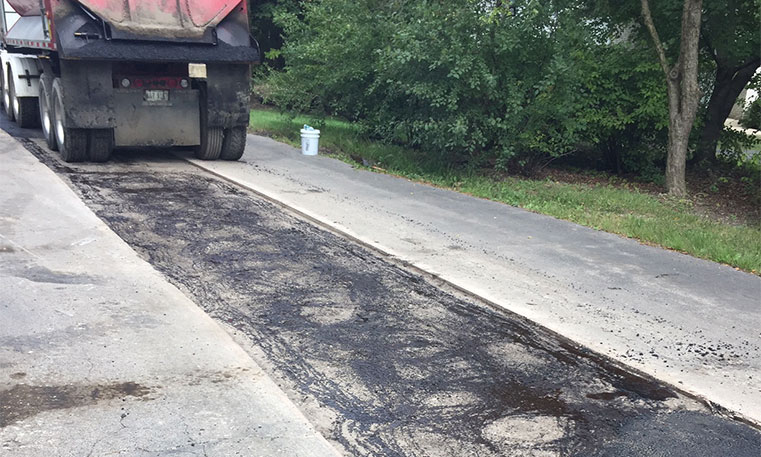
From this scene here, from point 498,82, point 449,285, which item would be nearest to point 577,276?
point 449,285

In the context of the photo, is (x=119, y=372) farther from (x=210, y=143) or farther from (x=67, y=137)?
(x=210, y=143)

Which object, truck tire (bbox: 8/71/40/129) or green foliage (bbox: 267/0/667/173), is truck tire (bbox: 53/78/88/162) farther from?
green foliage (bbox: 267/0/667/173)

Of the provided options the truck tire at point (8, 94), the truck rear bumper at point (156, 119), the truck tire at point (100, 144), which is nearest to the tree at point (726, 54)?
the truck rear bumper at point (156, 119)

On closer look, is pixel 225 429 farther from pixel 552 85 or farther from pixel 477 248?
pixel 552 85

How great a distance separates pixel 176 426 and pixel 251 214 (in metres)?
5.59

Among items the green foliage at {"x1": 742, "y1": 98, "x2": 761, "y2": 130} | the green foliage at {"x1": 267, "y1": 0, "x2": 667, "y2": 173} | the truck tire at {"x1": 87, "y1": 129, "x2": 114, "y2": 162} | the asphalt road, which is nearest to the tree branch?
the green foliage at {"x1": 267, "y1": 0, "x2": 667, "y2": 173}

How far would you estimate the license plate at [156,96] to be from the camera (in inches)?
473

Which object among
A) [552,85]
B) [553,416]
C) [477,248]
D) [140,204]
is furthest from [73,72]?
[553,416]

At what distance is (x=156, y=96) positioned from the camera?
1214 cm

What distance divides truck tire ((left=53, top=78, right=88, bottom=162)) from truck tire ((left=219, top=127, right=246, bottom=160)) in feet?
7.61

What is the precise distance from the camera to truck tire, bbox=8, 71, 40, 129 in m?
15.4

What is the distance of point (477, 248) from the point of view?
834 centimetres

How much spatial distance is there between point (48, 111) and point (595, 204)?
30.9 feet

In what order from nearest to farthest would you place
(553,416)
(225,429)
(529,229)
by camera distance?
1. (225,429)
2. (553,416)
3. (529,229)
